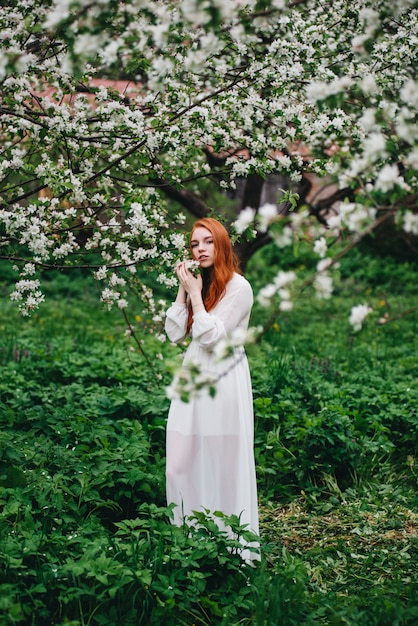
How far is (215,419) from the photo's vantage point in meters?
Answer: 3.55

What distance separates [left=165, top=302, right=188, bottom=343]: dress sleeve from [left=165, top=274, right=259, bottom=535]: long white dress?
0.55 feet

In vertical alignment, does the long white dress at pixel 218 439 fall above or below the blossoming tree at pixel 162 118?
below

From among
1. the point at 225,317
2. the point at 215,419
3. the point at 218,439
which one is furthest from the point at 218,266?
the point at 218,439

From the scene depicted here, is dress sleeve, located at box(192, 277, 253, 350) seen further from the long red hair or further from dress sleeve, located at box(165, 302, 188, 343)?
dress sleeve, located at box(165, 302, 188, 343)

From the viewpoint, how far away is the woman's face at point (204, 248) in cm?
372

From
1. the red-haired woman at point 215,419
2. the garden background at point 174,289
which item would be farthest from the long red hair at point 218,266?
the garden background at point 174,289

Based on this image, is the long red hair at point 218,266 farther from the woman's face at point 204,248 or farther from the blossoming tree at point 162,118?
the blossoming tree at point 162,118

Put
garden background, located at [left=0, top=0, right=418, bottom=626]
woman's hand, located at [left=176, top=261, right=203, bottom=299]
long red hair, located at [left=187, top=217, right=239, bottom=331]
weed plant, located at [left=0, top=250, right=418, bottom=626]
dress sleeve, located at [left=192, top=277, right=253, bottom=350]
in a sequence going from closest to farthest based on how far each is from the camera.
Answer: garden background, located at [left=0, top=0, right=418, bottom=626] → weed plant, located at [left=0, top=250, right=418, bottom=626] → dress sleeve, located at [left=192, top=277, right=253, bottom=350] → woman's hand, located at [left=176, top=261, right=203, bottom=299] → long red hair, located at [left=187, top=217, right=239, bottom=331]

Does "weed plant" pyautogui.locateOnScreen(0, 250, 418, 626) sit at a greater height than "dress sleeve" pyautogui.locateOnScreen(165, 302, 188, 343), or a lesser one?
lesser

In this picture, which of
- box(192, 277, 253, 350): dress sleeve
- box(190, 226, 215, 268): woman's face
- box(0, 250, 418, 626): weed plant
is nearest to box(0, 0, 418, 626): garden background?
box(0, 250, 418, 626): weed plant

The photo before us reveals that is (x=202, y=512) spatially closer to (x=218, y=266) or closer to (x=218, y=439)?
(x=218, y=439)

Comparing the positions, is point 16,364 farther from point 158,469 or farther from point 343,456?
point 343,456

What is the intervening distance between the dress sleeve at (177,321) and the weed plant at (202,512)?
540 mm

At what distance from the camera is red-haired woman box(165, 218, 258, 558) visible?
140 inches
